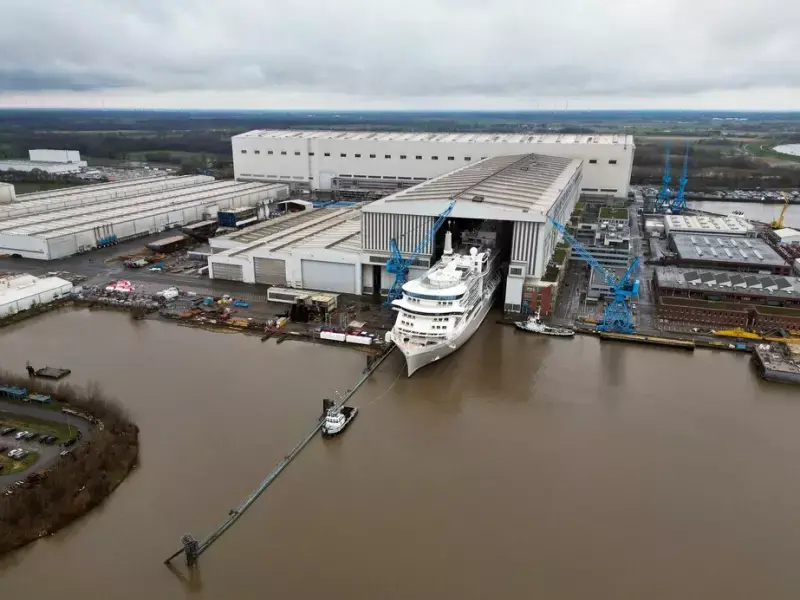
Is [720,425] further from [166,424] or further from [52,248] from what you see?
[52,248]

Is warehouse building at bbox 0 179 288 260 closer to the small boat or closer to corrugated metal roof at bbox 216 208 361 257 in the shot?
corrugated metal roof at bbox 216 208 361 257

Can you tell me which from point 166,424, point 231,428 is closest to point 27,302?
point 166,424

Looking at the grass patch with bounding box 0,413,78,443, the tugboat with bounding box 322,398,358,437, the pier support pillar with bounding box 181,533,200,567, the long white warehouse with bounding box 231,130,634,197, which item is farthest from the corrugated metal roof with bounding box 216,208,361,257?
the pier support pillar with bounding box 181,533,200,567

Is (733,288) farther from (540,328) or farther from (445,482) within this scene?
(445,482)

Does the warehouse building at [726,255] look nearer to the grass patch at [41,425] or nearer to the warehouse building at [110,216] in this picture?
the grass patch at [41,425]

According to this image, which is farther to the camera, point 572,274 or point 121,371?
point 572,274

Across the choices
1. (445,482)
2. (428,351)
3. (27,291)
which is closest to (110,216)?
(27,291)
